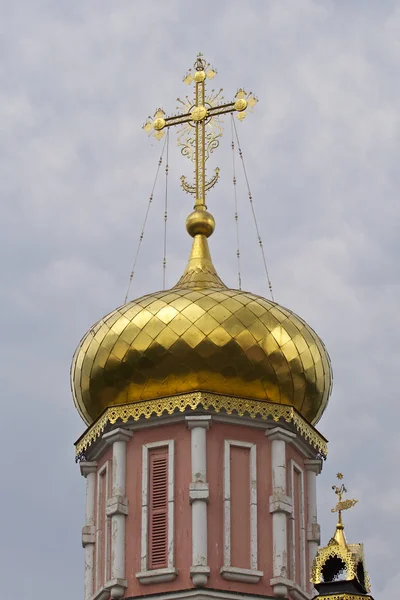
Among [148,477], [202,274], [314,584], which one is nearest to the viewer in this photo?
[314,584]

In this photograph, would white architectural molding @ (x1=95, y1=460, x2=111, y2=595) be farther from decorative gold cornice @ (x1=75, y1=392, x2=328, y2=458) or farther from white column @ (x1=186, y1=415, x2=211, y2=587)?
white column @ (x1=186, y1=415, x2=211, y2=587)

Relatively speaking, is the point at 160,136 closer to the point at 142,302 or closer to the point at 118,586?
the point at 142,302

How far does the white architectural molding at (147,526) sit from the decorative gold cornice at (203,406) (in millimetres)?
540

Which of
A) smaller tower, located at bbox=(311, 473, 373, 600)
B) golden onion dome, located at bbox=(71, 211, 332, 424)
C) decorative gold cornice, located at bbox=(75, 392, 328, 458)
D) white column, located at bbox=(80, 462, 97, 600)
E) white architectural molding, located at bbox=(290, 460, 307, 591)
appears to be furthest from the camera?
white column, located at bbox=(80, 462, 97, 600)

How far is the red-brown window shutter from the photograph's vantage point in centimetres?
3209

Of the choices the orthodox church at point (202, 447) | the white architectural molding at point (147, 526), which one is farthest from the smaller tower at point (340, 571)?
the white architectural molding at point (147, 526)

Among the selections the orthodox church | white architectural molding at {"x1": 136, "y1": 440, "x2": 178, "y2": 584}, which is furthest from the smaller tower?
white architectural molding at {"x1": 136, "y1": 440, "x2": 178, "y2": 584}

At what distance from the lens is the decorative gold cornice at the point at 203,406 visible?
1288 inches

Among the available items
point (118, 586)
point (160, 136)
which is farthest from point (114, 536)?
point (160, 136)

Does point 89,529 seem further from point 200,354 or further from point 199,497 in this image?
point 200,354

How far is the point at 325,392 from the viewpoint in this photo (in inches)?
1353

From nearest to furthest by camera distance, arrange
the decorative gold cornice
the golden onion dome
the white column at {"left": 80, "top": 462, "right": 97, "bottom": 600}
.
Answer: the decorative gold cornice
the golden onion dome
the white column at {"left": 80, "top": 462, "right": 97, "bottom": 600}

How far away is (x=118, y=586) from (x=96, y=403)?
3369 mm

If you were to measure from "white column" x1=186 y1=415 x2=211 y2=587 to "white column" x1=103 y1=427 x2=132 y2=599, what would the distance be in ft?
3.86
